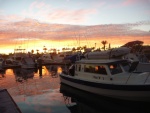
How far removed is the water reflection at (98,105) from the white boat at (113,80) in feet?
1.95

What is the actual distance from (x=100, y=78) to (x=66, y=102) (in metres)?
3.83

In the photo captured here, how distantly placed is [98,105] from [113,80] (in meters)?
2.44

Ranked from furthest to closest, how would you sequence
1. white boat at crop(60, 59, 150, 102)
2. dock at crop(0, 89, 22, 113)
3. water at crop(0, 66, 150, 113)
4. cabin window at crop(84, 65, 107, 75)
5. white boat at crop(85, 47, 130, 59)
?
1. white boat at crop(85, 47, 130, 59)
2. cabin window at crop(84, 65, 107, 75)
3. water at crop(0, 66, 150, 113)
4. white boat at crop(60, 59, 150, 102)
5. dock at crop(0, 89, 22, 113)

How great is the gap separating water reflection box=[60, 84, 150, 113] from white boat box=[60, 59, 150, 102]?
A: 0.59m

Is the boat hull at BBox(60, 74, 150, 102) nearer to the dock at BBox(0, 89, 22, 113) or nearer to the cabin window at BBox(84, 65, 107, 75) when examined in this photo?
the cabin window at BBox(84, 65, 107, 75)

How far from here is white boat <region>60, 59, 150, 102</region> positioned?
14.8 m

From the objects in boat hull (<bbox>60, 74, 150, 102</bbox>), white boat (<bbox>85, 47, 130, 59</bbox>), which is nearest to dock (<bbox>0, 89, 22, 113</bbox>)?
boat hull (<bbox>60, 74, 150, 102</bbox>)

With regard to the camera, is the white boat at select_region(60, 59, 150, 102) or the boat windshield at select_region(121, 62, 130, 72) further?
the boat windshield at select_region(121, 62, 130, 72)

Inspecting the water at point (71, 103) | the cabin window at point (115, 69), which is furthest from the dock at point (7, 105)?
the cabin window at point (115, 69)

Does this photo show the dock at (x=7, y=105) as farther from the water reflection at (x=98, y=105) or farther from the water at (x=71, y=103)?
the water reflection at (x=98, y=105)

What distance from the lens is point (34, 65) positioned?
2074 inches

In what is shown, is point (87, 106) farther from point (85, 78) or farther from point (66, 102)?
point (85, 78)

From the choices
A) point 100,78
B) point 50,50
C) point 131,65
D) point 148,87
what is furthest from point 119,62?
point 50,50

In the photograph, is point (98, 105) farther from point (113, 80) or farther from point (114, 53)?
point (114, 53)
